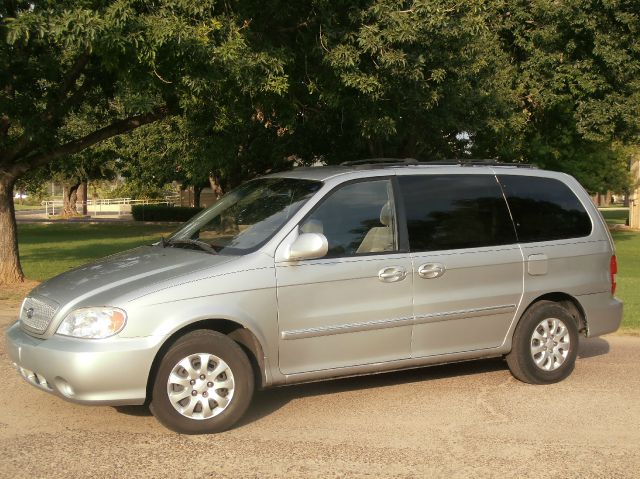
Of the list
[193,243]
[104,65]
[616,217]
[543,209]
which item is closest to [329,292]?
[193,243]

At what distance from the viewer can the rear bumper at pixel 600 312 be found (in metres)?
7.30

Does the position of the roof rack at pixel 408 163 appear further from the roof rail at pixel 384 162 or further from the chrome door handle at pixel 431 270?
the chrome door handle at pixel 431 270

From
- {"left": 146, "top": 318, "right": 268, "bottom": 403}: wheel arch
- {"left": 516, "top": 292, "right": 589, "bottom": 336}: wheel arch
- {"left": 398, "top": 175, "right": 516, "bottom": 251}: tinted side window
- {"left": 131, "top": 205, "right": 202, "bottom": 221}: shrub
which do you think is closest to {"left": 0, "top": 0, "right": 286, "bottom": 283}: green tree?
{"left": 398, "top": 175, "right": 516, "bottom": 251}: tinted side window

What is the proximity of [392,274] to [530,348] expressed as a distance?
1647mm

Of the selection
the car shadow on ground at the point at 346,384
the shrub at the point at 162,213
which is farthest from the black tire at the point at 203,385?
the shrub at the point at 162,213

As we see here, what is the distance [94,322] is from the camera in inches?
209

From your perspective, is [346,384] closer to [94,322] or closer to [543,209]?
[543,209]

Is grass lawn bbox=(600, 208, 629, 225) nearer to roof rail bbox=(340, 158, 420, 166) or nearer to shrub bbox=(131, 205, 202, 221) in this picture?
shrub bbox=(131, 205, 202, 221)

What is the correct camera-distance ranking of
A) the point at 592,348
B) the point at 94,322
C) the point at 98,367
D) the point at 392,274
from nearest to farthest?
the point at 98,367 < the point at 94,322 < the point at 392,274 < the point at 592,348

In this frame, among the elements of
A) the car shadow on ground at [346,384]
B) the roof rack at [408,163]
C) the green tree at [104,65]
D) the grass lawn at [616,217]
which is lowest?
the car shadow on ground at [346,384]

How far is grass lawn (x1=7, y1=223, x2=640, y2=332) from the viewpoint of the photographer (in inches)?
545

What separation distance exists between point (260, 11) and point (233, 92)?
122 centimetres

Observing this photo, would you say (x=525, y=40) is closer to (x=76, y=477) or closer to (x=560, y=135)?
(x=560, y=135)

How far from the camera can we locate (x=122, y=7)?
8.84 meters
